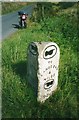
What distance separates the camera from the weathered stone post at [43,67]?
16.6 feet

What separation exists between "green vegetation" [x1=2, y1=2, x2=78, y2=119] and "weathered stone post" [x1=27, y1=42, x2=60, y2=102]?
7.9 inches

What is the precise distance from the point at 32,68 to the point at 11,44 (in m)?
2.17

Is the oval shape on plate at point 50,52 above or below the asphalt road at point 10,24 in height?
below

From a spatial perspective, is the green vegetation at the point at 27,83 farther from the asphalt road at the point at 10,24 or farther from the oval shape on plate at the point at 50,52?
the oval shape on plate at the point at 50,52

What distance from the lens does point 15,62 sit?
6543 millimetres

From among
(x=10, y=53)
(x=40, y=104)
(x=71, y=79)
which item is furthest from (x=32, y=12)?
(x=40, y=104)

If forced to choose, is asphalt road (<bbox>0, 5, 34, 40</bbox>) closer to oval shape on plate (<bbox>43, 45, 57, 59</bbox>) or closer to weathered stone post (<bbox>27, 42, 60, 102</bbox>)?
weathered stone post (<bbox>27, 42, 60, 102</bbox>)

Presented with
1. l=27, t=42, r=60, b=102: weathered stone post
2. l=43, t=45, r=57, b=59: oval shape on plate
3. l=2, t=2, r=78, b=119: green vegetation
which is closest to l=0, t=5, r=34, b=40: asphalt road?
l=2, t=2, r=78, b=119: green vegetation

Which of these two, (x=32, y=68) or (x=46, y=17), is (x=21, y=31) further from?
(x=32, y=68)

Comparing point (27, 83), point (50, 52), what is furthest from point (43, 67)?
point (27, 83)

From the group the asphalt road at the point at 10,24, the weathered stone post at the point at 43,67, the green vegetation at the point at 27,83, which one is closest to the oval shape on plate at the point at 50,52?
the weathered stone post at the point at 43,67

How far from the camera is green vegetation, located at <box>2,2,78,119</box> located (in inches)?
213

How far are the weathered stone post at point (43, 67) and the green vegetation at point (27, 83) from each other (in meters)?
0.20

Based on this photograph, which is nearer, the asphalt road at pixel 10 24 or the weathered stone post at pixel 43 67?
the weathered stone post at pixel 43 67
